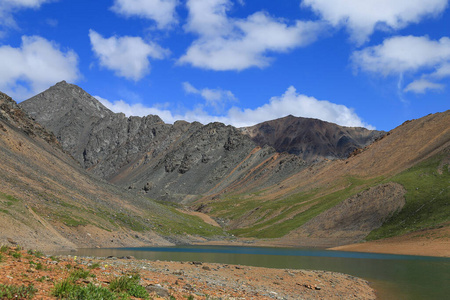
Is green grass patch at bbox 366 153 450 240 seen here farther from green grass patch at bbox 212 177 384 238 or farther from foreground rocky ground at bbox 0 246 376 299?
foreground rocky ground at bbox 0 246 376 299

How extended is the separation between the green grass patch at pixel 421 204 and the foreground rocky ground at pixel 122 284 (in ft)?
277

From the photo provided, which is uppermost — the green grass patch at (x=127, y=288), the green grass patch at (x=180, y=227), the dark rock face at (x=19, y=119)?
the dark rock face at (x=19, y=119)

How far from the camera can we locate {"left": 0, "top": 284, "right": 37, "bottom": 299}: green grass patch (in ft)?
42.9

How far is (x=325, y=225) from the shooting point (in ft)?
474

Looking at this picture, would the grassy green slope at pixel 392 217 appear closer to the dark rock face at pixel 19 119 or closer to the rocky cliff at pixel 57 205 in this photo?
the rocky cliff at pixel 57 205

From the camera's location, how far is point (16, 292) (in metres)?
13.4

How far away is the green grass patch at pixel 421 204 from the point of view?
4444 inches

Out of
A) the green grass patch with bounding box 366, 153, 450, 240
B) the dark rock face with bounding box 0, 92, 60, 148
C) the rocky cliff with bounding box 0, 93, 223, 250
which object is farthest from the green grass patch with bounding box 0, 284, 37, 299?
the dark rock face with bounding box 0, 92, 60, 148

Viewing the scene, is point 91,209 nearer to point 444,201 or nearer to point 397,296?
point 397,296

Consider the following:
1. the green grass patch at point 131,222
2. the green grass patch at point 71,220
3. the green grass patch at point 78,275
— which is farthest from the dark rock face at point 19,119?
the green grass patch at point 78,275

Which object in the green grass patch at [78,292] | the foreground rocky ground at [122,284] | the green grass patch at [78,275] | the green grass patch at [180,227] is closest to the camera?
the green grass patch at [78,292]

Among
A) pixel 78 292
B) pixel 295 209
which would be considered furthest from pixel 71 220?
pixel 295 209

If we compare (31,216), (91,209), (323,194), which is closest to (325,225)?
(323,194)

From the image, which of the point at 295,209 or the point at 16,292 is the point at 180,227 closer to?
the point at 295,209
